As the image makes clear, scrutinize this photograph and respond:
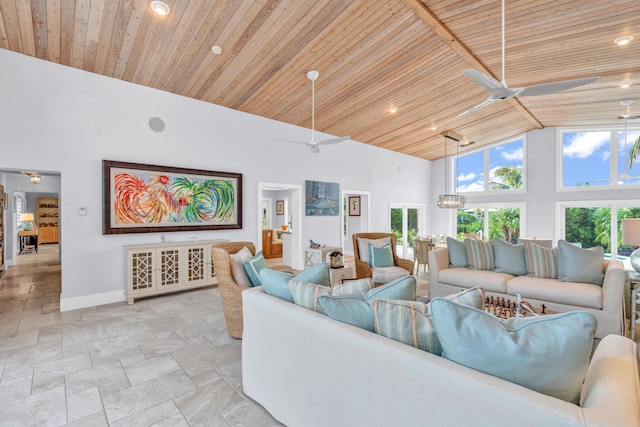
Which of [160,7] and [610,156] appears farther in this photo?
[610,156]

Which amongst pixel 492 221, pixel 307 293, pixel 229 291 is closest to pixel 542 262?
pixel 307 293

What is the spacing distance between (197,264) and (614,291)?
5443mm

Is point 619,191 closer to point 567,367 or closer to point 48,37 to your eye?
point 567,367

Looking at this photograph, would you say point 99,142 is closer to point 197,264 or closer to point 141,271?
point 141,271

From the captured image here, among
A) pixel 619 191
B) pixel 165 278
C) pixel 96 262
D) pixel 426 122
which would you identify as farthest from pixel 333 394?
pixel 619 191

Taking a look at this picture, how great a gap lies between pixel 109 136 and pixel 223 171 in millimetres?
1756

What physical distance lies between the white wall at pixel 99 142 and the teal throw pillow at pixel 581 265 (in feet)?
16.0

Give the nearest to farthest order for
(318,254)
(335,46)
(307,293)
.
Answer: (307,293) → (335,46) → (318,254)

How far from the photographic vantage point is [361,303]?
1554 millimetres

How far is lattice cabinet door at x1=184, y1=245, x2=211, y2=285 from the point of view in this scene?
4.80 metres

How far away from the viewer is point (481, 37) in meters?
3.91

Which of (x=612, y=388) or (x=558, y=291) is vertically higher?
(x=612, y=388)

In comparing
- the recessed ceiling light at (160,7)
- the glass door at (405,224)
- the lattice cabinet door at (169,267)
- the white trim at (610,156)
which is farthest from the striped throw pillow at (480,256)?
the recessed ceiling light at (160,7)

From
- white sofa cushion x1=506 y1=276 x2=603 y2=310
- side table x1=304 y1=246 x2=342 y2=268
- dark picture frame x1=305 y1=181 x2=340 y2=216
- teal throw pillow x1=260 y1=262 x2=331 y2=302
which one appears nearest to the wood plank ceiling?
dark picture frame x1=305 y1=181 x2=340 y2=216
